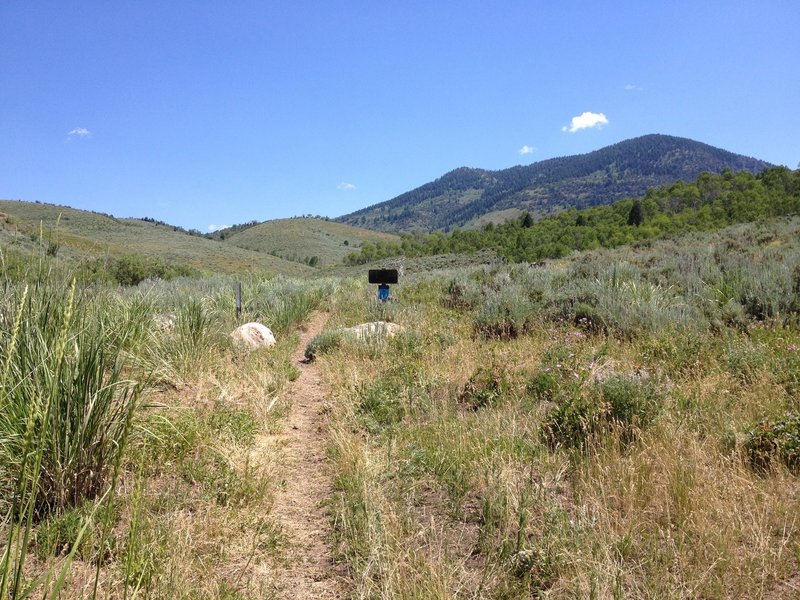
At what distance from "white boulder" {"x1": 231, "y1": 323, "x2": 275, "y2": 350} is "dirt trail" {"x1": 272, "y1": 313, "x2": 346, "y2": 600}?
2006 millimetres

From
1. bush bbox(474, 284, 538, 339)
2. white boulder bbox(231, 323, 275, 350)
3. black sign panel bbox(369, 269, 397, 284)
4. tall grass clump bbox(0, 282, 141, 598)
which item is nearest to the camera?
tall grass clump bbox(0, 282, 141, 598)

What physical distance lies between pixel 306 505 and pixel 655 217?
56.8 metres

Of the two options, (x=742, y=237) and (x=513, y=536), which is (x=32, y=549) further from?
(x=742, y=237)

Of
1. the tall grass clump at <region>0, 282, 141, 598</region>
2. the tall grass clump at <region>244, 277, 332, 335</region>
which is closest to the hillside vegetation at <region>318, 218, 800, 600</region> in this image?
the tall grass clump at <region>0, 282, 141, 598</region>

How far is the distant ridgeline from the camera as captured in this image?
4244 cm

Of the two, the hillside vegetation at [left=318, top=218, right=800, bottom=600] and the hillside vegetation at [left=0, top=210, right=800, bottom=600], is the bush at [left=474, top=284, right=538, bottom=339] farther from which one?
Result: the hillside vegetation at [left=0, top=210, right=800, bottom=600]

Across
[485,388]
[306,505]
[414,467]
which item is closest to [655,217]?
[485,388]

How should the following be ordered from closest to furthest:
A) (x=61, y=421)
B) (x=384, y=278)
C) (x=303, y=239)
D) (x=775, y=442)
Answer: (x=61, y=421) → (x=775, y=442) → (x=384, y=278) → (x=303, y=239)

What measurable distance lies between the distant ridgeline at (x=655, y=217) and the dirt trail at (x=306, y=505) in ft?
121

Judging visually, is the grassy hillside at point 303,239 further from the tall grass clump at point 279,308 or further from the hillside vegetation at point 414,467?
the hillside vegetation at point 414,467

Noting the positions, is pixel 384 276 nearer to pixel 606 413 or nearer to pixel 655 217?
pixel 606 413

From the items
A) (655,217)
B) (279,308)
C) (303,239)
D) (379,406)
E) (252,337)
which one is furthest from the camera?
(303,239)

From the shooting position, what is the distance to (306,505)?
347cm

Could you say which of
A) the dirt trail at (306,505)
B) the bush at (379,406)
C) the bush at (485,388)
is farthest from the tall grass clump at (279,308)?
the bush at (485,388)
